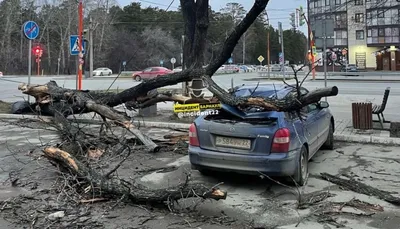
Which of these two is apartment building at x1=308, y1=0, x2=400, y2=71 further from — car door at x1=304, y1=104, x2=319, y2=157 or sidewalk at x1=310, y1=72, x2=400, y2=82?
car door at x1=304, y1=104, x2=319, y2=157

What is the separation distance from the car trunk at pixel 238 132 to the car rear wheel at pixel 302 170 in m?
0.56

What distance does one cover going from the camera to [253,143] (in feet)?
18.9

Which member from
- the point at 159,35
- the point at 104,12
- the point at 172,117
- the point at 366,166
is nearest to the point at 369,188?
the point at 366,166

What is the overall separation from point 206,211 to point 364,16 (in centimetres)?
1145

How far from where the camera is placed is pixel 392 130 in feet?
31.3

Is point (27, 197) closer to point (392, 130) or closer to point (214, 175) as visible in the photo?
point (214, 175)

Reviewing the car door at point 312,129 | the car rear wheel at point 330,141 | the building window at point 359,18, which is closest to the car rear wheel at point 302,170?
the car door at point 312,129

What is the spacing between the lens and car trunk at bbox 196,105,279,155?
18.7 feet

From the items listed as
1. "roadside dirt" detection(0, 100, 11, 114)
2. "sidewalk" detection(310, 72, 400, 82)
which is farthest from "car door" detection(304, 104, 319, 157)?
"sidewalk" detection(310, 72, 400, 82)

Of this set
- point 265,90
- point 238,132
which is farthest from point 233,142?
point 265,90

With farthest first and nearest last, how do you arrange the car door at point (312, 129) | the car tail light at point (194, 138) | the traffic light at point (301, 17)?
the traffic light at point (301, 17), the car door at point (312, 129), the car tail light at point (194, 138)

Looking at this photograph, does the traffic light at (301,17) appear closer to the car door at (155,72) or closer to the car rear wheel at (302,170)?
the car door at (155,72)

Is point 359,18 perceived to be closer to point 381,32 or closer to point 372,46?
point 381,32

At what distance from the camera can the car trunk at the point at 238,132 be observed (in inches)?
225
